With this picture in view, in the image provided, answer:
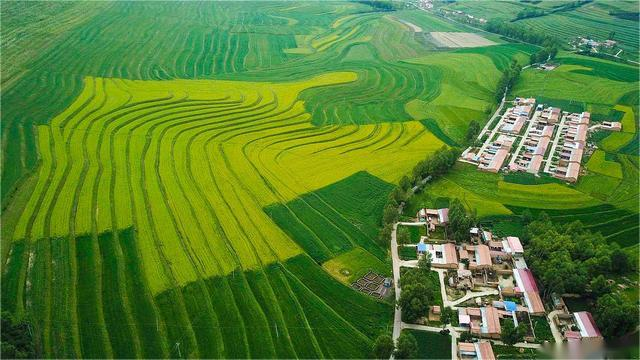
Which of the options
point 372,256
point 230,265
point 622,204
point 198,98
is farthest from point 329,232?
point 198,98

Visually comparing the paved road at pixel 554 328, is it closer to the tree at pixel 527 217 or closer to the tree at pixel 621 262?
the tree at pixel 621 262

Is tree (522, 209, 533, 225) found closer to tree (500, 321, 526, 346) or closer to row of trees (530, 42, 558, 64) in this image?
tree (500, 321, 526, 346)

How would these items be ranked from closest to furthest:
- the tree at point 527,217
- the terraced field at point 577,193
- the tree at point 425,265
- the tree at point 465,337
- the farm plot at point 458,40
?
the tree at point 465,337
the tree at point 425,265
the tree at point 527,217
the terraced field at point 577,193
the farm plot at point 458,40

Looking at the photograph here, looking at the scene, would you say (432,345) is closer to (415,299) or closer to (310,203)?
(415,299)

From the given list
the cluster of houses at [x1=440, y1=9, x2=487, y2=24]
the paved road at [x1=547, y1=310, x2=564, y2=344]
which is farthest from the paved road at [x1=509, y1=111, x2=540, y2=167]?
the cluster of houses at [x1=440, y1=9, x2=487, y2=24]

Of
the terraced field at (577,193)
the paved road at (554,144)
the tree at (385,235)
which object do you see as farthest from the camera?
the paved road at (554,144)

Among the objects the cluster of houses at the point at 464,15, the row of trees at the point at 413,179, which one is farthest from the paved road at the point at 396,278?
the cluster of houses at the point at 464,15
